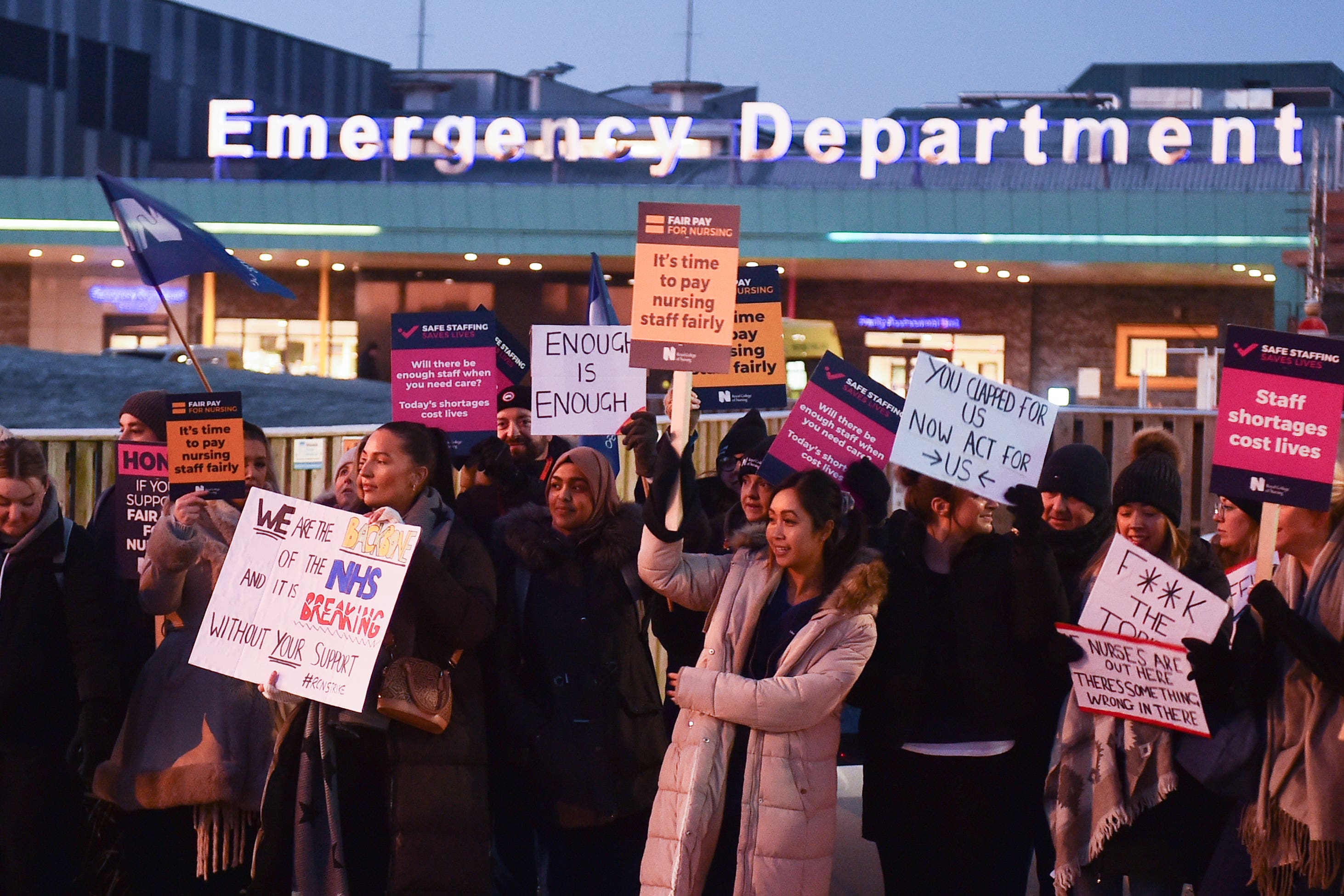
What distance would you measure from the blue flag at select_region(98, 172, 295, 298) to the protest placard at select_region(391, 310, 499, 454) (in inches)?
25.9

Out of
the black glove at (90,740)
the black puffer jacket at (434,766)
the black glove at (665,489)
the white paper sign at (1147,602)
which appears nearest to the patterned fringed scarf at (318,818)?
the black puffer jacket at (434,766)

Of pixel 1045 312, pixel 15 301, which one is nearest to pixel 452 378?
pixel 1045 312

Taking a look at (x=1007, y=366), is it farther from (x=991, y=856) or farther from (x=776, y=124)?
(x=991, y=856)

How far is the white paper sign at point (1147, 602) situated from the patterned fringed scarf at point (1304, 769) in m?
0.23

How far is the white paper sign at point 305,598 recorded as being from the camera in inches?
198

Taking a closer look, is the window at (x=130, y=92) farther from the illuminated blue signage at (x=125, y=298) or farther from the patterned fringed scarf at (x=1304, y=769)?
the patterned fringed scarf at (x=1304, y=769)

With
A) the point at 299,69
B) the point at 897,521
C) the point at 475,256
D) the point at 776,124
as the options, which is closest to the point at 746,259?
the point at 776,124

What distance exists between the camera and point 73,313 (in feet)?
126

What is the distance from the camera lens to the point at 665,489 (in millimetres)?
5258

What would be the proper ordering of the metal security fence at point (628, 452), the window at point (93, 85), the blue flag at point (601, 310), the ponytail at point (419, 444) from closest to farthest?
the ponytail at point (419, 444)
the metal security fence at point (628, 452)
the blue flag at point (601, 310)
the window at point (93, 85)

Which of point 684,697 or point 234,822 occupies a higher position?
point 684,697

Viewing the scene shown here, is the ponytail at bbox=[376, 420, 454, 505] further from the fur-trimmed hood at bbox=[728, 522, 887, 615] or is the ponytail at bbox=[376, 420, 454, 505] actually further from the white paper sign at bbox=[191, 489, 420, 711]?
the fur-trimmed hood at bbox=[728, 522, 887, 615]

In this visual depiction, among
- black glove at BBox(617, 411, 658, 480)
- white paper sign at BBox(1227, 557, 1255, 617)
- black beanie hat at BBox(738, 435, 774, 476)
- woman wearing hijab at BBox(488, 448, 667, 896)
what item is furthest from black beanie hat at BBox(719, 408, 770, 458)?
white paper sign at BBox(1227, 557, 1255, 617)

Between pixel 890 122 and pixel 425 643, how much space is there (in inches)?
1175
